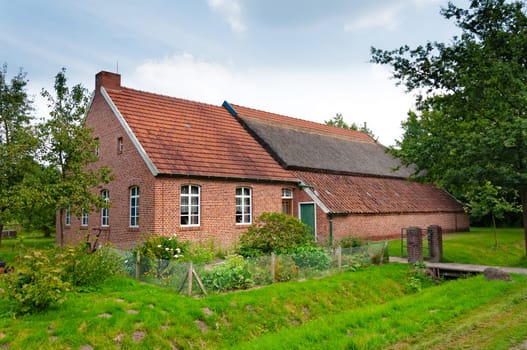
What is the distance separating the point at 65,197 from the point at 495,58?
53.5 feet

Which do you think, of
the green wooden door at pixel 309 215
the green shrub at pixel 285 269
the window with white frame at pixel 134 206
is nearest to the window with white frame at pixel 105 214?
the window with white frame at pixel 134 206

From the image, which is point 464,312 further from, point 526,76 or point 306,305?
point 526,76

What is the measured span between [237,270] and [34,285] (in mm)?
4791

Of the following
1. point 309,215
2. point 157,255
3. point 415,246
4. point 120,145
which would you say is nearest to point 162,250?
point 157,255

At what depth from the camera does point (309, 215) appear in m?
21.3

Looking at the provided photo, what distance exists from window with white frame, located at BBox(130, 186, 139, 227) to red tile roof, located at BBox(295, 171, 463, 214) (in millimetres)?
8598

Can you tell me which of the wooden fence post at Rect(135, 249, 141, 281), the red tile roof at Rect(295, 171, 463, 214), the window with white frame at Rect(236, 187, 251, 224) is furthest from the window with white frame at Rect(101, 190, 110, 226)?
the red tile roof at Rect(295, 171, 463, 214)

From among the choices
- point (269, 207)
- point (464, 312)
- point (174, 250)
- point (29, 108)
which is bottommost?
point (464, 312)

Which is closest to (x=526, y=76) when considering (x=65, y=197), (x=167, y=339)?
(x=167, y=339)

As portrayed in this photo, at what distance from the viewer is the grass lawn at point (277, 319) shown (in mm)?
7438

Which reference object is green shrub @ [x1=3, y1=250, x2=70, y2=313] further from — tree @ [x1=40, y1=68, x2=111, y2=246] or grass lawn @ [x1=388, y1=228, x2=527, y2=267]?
grass lawn @ [x1=388, y1=228, x2=527, y2=267]

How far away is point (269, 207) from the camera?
2031 cm

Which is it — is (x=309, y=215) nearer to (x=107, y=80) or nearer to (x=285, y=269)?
(x=285, y=269)

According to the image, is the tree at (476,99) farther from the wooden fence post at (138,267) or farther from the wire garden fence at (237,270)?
the wooden fence post at (138,267)
